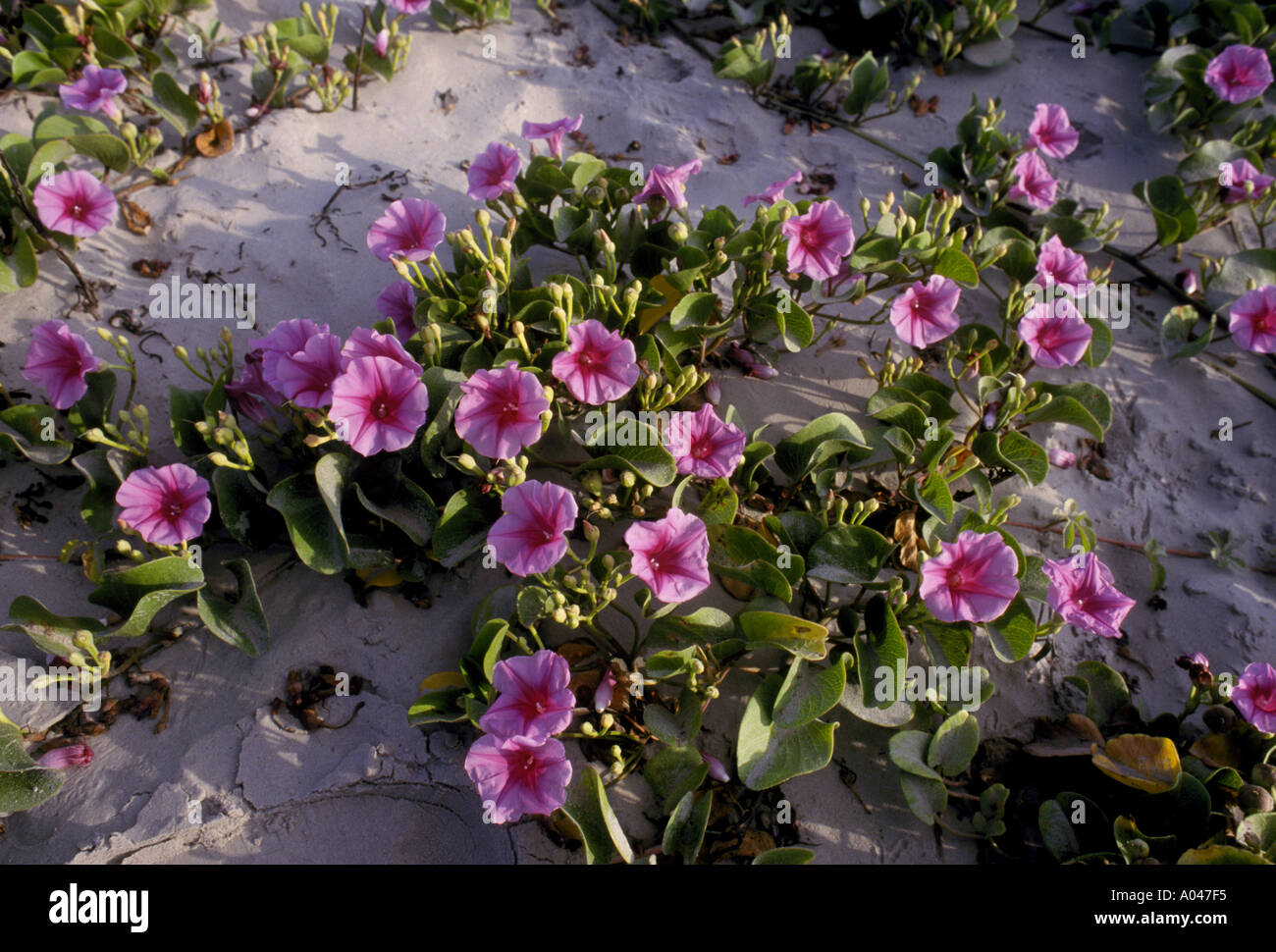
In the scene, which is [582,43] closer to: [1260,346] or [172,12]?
[172,12]

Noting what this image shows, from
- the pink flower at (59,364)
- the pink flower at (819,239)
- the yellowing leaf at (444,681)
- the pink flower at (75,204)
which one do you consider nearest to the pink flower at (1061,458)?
the pink flower at (819,239)

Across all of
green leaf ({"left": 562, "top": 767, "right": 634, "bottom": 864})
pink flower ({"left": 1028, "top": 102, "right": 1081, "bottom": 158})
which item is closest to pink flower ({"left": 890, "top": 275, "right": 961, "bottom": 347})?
pink flower ({"left": 1028, "top": 102, "right": 1081, "bottom": 158})

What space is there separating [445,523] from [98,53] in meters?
3.17

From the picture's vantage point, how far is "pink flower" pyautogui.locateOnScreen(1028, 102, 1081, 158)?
3.75m

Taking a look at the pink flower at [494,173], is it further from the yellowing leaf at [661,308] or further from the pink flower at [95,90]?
the pink flower at [95,90]

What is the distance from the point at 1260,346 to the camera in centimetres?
328

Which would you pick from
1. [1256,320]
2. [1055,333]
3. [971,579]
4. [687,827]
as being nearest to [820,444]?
[971,579]

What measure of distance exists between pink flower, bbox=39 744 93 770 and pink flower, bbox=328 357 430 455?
1.28 m

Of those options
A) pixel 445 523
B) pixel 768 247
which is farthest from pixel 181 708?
pixel 768 247

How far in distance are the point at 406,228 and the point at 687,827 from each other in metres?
2.28

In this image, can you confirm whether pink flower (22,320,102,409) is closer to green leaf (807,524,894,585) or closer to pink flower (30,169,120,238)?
pink flower (30,169,120,238)

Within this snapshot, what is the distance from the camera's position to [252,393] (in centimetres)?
279

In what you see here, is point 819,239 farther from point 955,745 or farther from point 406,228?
point 955,745

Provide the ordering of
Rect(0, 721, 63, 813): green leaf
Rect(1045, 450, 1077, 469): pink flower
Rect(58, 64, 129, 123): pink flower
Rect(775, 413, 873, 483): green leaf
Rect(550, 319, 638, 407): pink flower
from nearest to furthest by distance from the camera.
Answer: Rect(0, 721, 63, 813): green leaf, Rect(550, 319, 638, 407): pink flower, Rect(775, 413, 873, 483): green leaf, Rect(1045, 450, 1077, 469): pink flower, Rect(58, 64, 129, 123): pink flower
